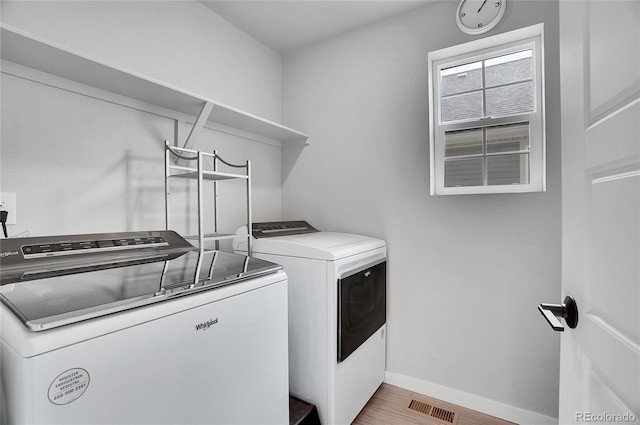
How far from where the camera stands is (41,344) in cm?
63

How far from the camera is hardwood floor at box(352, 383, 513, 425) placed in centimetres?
179

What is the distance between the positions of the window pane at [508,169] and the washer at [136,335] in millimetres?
1538

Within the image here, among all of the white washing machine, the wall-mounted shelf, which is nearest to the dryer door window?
the white washing machine

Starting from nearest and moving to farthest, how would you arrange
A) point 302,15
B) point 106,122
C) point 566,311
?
point 566,311, point 106,122, point 302,15

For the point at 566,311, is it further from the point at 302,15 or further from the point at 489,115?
the point at 302,15

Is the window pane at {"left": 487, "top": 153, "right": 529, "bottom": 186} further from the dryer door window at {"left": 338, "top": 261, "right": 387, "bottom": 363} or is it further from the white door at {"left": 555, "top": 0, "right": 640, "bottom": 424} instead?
the white door at {"left": 555, "top": 0, "right": 640, "bottom": 424}

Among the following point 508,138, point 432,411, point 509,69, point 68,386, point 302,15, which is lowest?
point 432,411

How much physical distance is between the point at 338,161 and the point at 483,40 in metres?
1.22

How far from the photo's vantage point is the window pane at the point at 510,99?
1843mm

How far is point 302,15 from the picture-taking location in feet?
7.09

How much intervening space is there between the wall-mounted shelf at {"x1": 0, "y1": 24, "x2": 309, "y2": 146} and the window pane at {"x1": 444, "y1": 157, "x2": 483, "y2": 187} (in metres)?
1.31

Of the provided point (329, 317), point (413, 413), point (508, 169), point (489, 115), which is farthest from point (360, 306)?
point (489, 115)

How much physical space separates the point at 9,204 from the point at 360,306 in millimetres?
1743

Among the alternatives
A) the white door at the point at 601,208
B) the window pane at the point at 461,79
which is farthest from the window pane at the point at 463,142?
the white door at the point at 601,208
